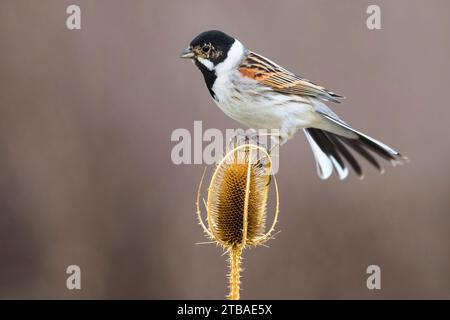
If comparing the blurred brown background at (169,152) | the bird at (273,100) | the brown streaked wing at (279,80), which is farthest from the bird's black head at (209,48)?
the blurred brown background at (169,152)

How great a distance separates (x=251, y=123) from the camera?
5.55 metres

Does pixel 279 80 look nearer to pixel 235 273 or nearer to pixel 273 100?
pixel 273 100

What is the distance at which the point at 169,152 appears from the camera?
7.86m

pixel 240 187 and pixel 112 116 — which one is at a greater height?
pixel 112 116

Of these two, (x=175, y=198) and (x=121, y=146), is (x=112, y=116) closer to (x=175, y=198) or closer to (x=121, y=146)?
(x=121, y=146)

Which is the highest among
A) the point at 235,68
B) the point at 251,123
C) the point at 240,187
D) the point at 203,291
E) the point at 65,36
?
the point at 65,36

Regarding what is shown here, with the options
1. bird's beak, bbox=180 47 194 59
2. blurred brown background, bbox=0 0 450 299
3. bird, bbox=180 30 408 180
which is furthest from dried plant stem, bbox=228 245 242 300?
blurred brown background, bbox=0 0 450 299

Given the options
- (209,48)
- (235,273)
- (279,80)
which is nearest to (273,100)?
(279,80)

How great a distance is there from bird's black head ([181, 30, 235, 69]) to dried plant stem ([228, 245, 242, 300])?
160 cm

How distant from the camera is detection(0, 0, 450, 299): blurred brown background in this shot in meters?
7.82

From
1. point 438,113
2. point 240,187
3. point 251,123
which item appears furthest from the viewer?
point 438,113

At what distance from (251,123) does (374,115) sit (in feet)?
9.85

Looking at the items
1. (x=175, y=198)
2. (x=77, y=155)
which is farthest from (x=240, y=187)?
(x=77, y=155)

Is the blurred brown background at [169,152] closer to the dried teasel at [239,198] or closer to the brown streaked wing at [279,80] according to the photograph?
the brown streaked wing at [279,80]
